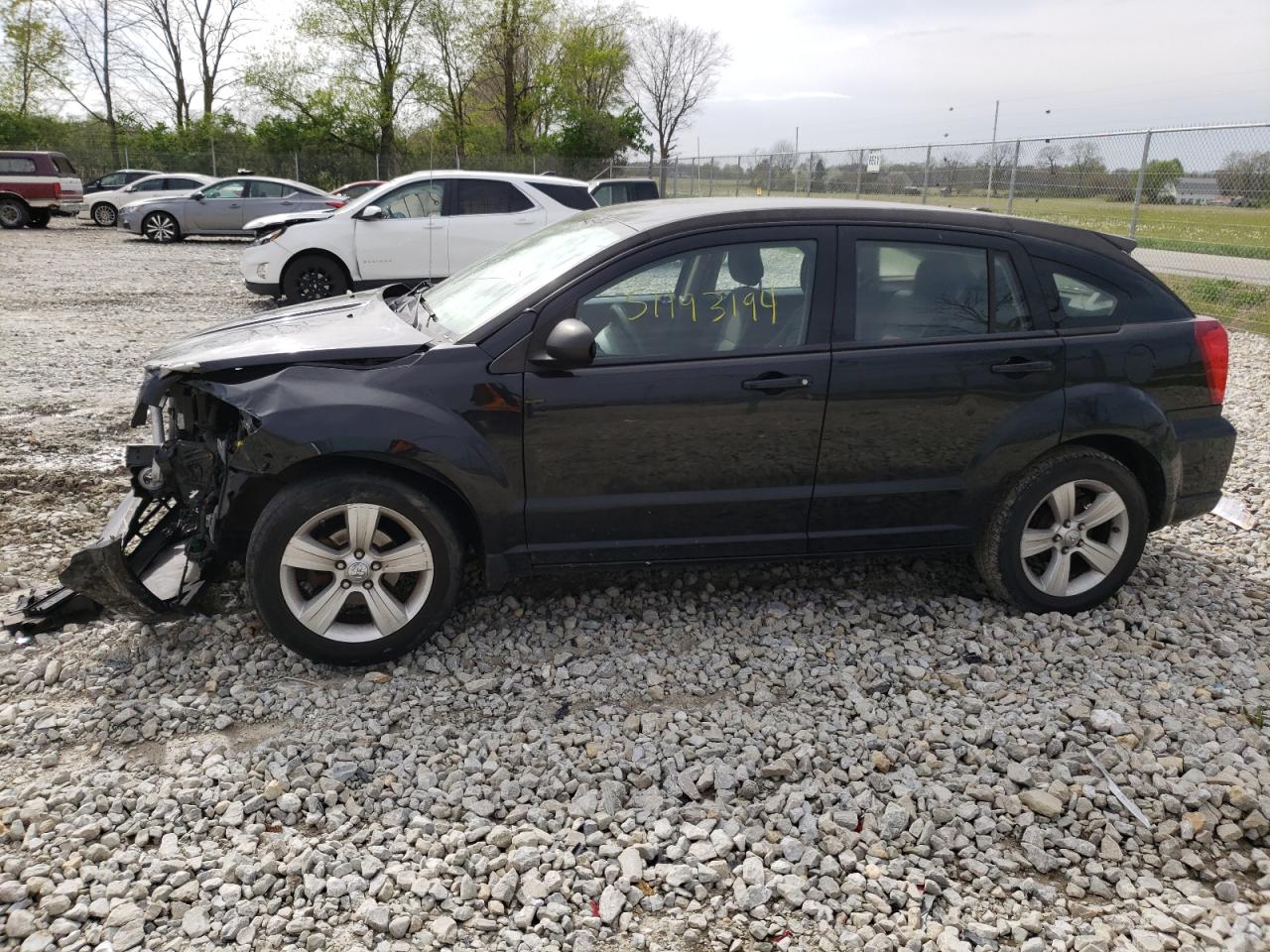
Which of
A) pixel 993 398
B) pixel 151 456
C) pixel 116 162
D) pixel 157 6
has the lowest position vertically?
pixel 151 456

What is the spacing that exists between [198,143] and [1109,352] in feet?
136

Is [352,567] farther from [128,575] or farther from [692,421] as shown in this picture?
[692,421]

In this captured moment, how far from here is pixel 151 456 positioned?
3.88m

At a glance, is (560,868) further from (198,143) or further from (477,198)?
(198,143)

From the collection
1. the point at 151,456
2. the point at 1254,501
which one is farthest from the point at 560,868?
the point at 1254,501

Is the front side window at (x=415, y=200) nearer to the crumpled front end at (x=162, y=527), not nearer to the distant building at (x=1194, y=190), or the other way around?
the crumpled front end at (x=162, y=527)

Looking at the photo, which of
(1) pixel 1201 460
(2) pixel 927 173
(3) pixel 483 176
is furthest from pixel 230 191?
(1) pixel 1201 460

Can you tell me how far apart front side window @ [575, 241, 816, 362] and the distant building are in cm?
994

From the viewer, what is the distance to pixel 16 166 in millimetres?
24859

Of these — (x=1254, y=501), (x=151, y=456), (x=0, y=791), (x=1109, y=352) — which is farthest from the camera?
(x=1254, y=501)

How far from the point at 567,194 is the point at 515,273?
8433 mm

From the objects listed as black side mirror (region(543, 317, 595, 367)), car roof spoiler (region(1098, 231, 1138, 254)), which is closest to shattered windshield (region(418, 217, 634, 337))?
black side mirror (region(543, 317, 595, 367))

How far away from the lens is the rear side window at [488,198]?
11.9 meters

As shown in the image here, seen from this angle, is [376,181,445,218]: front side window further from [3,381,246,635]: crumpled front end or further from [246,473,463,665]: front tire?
[246,473,463,665]: front tire
